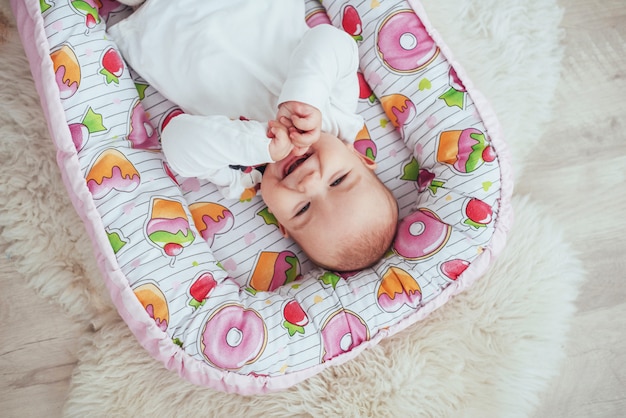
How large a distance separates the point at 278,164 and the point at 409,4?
1.65ft

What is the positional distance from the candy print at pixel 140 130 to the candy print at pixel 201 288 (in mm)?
340

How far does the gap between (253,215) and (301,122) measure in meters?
0.33

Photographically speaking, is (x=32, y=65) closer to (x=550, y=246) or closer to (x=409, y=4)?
(x=409, y=4)

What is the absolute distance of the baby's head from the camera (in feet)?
3.75

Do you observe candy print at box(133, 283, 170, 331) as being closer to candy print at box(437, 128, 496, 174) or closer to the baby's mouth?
the baby's mouth

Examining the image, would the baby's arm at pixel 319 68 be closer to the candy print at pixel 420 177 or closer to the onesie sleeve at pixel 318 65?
the onesie sleeve at pixel 318 65

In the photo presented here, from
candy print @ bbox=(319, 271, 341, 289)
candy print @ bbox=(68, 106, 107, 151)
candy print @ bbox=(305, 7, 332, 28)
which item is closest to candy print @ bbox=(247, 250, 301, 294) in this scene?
candy print @ bbox=(319, 271, 341, 289)

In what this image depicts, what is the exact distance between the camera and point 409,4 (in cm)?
134

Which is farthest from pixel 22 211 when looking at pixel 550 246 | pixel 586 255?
pixel 586 255

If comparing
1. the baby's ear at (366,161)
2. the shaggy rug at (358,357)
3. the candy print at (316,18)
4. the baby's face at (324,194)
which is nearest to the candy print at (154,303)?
the shaggy rug at (358,357)

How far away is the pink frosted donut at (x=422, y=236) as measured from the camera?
1246 mm

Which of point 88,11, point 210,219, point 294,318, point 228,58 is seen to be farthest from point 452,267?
point 88,11

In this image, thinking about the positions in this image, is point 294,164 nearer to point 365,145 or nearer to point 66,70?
point 365,145

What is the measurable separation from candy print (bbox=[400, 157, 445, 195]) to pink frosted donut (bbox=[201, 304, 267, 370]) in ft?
1.61
